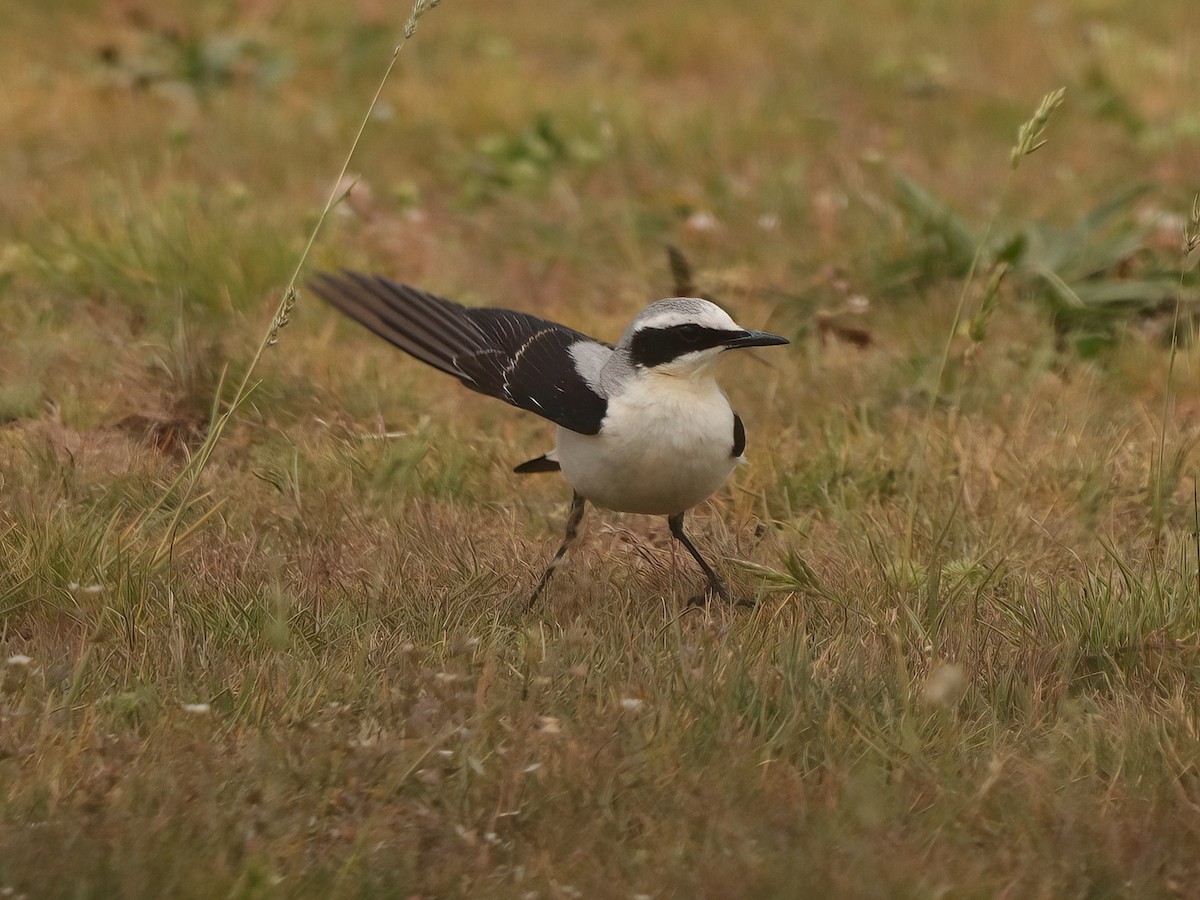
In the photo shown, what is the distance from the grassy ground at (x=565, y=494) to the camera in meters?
3.62

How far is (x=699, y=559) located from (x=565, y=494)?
1.10 metres

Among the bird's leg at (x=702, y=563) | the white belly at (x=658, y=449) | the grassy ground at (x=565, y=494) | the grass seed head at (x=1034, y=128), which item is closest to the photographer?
the grassy ground at (x=565, y=494)

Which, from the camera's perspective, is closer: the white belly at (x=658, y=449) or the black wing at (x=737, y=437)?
the white belly at (x=658, y=449)

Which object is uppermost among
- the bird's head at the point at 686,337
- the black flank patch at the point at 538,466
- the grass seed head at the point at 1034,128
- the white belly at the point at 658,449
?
the grass seed head at the point at 1034,128

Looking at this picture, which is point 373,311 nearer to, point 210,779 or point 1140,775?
Answer: point 210,779

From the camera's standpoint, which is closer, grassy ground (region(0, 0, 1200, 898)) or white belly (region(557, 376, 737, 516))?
grassy ground (region(0, 0, 1200, 898))

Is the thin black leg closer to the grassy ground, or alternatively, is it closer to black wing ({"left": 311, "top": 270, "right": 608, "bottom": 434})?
the grassy ground

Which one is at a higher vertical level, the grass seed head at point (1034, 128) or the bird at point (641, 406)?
the grass seed head at point (1034, 128)

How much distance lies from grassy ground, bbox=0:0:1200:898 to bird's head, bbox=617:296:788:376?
68 cm

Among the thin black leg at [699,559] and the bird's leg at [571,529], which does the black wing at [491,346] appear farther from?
the thin black leg at [699,559]

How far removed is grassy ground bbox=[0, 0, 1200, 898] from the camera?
3.62m

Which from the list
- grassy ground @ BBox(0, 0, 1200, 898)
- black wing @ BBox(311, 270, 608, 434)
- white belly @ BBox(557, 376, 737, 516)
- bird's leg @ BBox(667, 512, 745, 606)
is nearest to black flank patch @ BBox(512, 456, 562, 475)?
grassy ground @ BBox(0, 0, 1200, 898)

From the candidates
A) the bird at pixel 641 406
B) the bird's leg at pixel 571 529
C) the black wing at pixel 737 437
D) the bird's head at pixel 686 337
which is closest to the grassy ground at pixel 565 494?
the bird's leg at pixel 571 529

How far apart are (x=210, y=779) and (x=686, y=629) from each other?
1.48 meters
